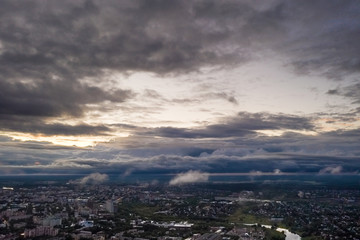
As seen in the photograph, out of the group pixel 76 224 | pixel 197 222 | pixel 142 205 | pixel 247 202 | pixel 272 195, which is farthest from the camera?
pixel 272 195

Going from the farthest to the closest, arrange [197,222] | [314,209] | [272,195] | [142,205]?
[272,195] < [142,205] < [314,209] < [197,222]

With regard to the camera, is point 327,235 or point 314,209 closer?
point 327,235

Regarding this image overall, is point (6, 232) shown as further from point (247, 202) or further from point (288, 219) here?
point (247, 202)

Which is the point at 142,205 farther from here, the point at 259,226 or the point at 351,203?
the point at 351,203

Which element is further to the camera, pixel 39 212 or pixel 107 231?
pixel 39 212

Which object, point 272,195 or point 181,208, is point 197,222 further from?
point 272,195

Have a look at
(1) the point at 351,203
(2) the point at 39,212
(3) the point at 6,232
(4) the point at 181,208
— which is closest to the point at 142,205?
(4) the point at 181,208

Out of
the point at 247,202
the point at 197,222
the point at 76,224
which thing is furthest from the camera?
the point at 247,202

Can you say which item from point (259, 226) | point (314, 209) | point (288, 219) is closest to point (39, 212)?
point (259, 226)

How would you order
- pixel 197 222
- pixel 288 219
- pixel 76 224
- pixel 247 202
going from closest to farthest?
1. pixel 76 224
2. pixel 197 222
3. pixel 288 219
4. pixel 247 202
